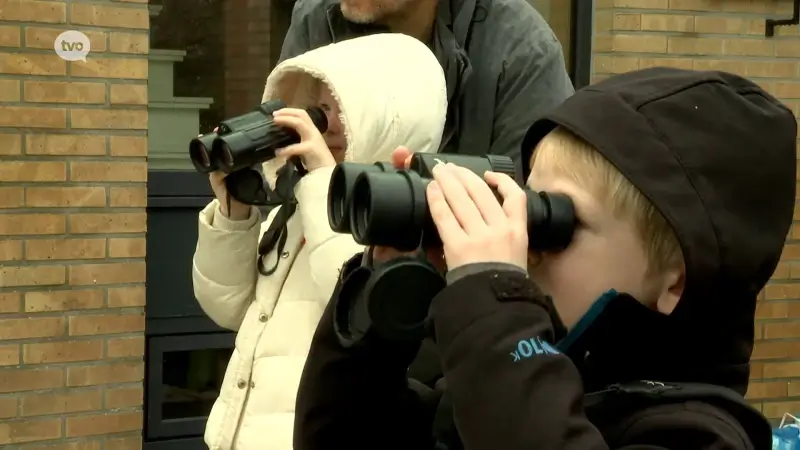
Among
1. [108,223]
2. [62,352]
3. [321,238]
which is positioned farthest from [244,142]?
[62,352]

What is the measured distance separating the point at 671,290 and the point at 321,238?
27.9 inches

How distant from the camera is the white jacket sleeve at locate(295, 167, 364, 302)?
1.62 m

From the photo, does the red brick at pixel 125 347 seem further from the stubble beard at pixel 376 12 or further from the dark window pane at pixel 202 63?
the stubble beard at pixel 376 12

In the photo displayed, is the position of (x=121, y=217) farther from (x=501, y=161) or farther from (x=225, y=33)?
(x=501, y=161)

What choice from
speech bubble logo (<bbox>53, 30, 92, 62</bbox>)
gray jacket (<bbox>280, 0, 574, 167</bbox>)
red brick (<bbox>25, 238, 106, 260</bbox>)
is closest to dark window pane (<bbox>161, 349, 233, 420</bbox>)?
red brick (<bbox>25, 238, 106, 260</bbox>)

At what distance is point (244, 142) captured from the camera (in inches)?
66.0

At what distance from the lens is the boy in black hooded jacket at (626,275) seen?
944 millimetres

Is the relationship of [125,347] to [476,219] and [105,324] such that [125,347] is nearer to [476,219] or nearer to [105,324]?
[105,324]

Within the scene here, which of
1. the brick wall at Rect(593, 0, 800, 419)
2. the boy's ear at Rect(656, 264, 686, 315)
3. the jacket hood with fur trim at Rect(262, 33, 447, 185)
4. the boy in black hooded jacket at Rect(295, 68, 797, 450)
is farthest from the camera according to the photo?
the brick wall at Rect(593, 0, 800, 419)

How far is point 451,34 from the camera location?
1.85 m

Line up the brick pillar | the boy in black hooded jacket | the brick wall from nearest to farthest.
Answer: the boy in black hooded jacket → the brick pillar → the brick wall

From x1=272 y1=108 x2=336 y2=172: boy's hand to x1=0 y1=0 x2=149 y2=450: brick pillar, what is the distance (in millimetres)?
1382

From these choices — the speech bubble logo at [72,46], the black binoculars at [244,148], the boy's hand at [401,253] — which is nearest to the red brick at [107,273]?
the speech bubble logo at [72,46]

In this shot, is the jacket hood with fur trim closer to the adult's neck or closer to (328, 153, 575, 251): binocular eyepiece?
the adult's neck
